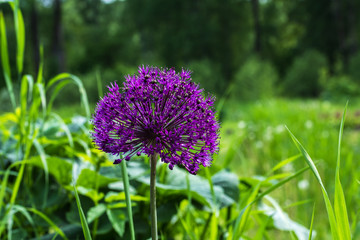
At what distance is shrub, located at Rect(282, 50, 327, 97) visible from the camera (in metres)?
20.8

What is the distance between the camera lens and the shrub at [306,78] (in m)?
20.8

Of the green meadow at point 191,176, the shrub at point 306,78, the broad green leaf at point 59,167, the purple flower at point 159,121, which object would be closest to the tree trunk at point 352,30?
the shrub at point 306,78

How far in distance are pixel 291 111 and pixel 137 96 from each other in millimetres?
7115

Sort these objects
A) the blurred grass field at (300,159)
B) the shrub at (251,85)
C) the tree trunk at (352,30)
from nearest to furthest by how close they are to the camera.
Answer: the blurred grass field at (300,159), the shrub at (251,85), the tree trunk at (352,30)

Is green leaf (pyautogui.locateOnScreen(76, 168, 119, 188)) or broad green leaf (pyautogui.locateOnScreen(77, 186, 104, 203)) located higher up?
green leaf (pyautogui.locateOnScreen(76, 168, 119, 188))

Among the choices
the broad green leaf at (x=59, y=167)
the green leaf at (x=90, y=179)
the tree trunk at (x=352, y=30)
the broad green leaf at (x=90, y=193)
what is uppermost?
the tree trunk at (x=352, y=30)

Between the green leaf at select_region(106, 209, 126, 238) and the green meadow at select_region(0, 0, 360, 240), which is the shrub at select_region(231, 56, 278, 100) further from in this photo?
the green leaf at select_region(106, 209, 126, 238)

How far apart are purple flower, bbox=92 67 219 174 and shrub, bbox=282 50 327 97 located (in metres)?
21.0

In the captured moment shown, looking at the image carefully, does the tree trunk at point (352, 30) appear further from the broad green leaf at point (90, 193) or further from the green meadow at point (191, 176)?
the broad green leaf at point (90, 193)

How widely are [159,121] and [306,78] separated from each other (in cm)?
2134

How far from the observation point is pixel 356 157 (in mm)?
4352

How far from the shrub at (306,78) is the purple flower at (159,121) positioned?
21.0 metres

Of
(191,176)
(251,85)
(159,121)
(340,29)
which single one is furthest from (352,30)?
(159,121)

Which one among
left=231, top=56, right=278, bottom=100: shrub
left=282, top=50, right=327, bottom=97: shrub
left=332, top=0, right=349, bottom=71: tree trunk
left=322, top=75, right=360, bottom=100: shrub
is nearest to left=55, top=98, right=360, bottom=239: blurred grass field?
left=231, top=56, right=278, bottom=100: shrub
